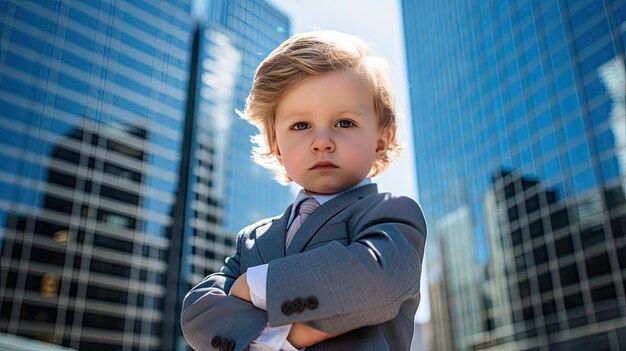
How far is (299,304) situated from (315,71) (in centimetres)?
57

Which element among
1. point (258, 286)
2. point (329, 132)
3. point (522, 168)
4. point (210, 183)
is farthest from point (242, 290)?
point (210, 183)

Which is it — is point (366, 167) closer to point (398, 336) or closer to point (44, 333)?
point (398, 336)

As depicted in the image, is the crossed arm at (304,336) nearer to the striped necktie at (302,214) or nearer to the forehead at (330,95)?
the striped necktie at (302,214)

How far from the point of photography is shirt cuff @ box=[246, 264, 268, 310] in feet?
3.76

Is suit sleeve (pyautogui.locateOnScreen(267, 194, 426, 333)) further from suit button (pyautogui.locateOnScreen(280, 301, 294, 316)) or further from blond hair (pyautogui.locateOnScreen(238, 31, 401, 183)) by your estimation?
blond hair (pyautogui.locateOnScreen(238, 31, 401, 183))

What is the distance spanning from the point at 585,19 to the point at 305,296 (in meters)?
35.1

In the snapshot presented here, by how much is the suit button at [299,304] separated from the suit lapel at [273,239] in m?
0.25

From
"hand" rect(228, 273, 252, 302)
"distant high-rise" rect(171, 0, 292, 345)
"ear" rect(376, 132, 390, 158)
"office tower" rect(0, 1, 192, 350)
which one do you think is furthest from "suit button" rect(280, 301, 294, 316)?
"distant high-rise" rect(171, 0, 292, 345)

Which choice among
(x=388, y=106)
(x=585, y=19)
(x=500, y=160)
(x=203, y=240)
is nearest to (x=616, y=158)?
(x=585, y=19)

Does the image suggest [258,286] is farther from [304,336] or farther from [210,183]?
[210,183]

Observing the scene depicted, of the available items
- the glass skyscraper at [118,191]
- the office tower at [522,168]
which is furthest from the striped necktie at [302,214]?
the glass skyscraper at [118,191]

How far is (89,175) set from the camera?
2072 inches

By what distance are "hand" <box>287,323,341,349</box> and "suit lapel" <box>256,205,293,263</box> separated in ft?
0.80

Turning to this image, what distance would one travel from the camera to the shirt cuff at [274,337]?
3.67 feet
